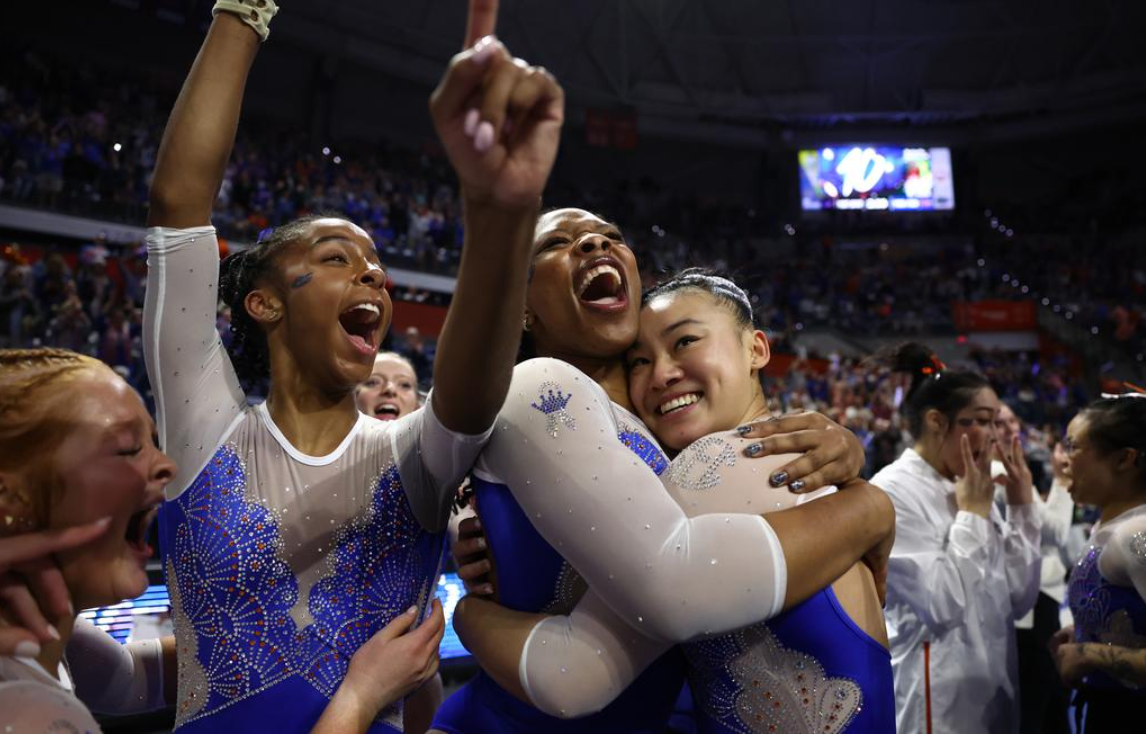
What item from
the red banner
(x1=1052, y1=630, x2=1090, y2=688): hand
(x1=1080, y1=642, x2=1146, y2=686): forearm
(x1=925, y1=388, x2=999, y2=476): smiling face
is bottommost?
the red banner

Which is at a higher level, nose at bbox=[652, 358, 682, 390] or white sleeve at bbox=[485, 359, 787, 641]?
nose at bbox=[652, 358, 682, 390]

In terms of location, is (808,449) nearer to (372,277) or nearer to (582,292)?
(582,292)

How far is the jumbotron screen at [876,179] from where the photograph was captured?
958 inches

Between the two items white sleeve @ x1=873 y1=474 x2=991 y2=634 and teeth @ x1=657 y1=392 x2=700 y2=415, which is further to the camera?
white sleeve @ x1=873 y1=474 x2=991 y2=634

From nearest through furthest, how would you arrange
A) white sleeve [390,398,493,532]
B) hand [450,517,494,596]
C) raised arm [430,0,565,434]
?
raised arm [430,0,565,434] < white sleeve [390,398,493,532] < hand [450,517,494,596]

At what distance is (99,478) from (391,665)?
68cm

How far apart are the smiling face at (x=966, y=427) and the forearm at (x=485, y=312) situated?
2733mm

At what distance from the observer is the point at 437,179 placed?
20.0m

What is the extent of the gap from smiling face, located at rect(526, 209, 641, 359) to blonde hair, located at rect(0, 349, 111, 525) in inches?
39.7

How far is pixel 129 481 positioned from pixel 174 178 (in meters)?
0.80

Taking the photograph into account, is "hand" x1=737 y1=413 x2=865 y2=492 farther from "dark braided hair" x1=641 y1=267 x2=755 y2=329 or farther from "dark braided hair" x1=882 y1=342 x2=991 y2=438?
"dark braided hair" x1=882 y1=342 x2=991 y2=438

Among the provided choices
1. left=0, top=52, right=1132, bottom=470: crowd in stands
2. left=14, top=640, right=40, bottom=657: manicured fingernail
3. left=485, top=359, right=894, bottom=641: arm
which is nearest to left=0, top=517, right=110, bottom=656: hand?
left=14, top=640, right=40, bottom=657: manicured fingernail

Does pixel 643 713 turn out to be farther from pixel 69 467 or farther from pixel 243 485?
pixel 69 467

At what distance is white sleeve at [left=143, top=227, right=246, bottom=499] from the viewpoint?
5.48 feet
